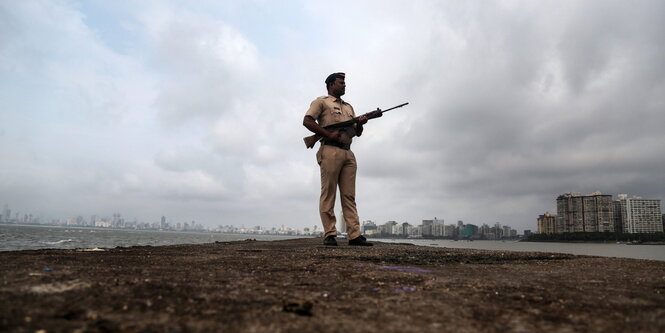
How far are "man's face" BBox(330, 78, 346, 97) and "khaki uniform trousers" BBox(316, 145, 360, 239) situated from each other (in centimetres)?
114

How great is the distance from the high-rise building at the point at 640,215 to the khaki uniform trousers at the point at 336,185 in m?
118

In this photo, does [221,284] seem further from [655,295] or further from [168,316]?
[655,295]

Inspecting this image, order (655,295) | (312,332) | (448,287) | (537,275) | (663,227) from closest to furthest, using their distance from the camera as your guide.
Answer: (312,332) < (655,295) < (448,287) < (537,275) < (663,227)

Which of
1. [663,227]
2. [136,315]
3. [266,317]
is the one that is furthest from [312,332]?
[663,227]

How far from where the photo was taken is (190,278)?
2.15 m

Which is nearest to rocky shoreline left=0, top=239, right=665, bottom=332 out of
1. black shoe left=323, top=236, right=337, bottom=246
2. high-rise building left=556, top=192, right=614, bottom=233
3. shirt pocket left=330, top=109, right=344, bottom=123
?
black shoe left=323, top=236, right=337, bottom=246

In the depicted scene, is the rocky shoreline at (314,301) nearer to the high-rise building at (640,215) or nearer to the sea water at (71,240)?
the sea water at (71,240)

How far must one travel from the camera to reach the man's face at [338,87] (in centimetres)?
648

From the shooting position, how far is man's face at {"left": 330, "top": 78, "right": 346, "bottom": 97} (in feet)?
21.3

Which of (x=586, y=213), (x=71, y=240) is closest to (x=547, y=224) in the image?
(x=586, y=213)

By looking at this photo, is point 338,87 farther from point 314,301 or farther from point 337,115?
point 314,301

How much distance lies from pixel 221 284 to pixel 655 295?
235 cm

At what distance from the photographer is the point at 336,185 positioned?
19.5ft

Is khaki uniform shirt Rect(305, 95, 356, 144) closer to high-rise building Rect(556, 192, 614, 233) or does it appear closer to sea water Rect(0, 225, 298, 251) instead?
sea water Rect(0, 225, 298, 251)
